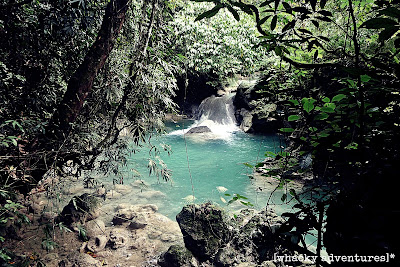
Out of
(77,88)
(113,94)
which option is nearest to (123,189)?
(113,94)

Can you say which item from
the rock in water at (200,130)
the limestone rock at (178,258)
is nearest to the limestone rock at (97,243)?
the limestone rock at (178,258)

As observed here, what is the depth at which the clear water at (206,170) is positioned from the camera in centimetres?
574

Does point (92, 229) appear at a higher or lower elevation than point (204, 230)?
lower

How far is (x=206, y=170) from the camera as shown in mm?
7547

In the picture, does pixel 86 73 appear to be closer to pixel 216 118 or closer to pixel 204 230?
pixel 204 230

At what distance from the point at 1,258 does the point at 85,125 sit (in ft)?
5.58

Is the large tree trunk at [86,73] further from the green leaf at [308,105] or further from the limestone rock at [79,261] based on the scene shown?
the green leaf at [308,105]

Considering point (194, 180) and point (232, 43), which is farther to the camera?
point (232, 43)

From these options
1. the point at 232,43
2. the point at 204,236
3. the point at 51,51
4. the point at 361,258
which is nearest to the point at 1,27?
the point at 51,51

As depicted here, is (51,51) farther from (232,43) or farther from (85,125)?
(232,43)

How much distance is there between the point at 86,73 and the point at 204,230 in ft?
9.82

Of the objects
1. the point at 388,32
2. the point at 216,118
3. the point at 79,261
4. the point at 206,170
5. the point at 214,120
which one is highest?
the point at 388,32

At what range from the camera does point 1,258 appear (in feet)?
5.73

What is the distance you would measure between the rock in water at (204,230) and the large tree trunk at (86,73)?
8.01ft
